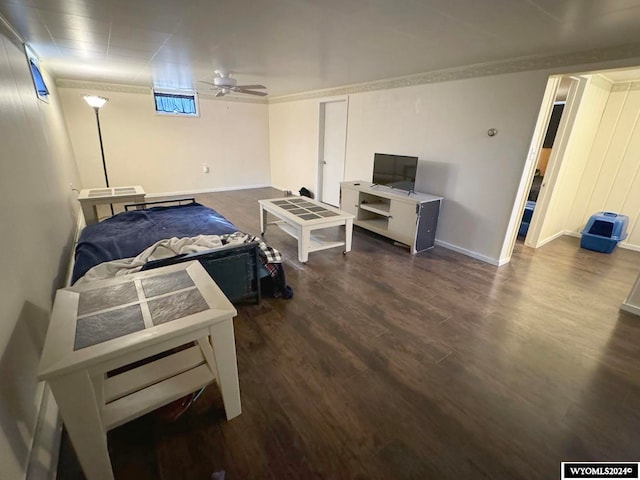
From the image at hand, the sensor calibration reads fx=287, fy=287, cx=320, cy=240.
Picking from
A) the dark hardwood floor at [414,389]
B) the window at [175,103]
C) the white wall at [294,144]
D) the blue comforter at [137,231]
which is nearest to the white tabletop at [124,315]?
the dark hardwood floor at [414,389]

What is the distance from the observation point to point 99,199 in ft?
12.2

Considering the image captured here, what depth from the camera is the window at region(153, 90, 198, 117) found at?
19.4ft

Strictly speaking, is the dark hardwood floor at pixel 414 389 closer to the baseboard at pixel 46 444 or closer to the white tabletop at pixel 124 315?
the baseboard at pixel 46 444

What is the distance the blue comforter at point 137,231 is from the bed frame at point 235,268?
630 mm

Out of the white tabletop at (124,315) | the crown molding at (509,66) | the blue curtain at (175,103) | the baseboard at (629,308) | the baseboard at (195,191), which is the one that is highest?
the crown molding at (509,66)

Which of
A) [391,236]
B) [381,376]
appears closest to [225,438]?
[381,376]

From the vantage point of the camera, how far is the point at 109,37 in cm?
254

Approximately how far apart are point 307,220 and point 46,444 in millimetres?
2584

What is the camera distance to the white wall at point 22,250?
1.13m

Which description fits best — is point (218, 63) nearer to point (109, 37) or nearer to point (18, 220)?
point (109, 37)

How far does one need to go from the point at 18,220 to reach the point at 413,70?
3970 mm

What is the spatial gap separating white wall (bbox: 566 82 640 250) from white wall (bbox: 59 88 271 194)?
638 cm

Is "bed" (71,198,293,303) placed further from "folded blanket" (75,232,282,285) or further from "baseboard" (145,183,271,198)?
"baseboard" (145,183,271,198)

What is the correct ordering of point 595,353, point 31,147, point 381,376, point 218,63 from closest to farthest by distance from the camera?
1. point 381,376
2. point 595,353
3. point 31,147
4. point 218,63
